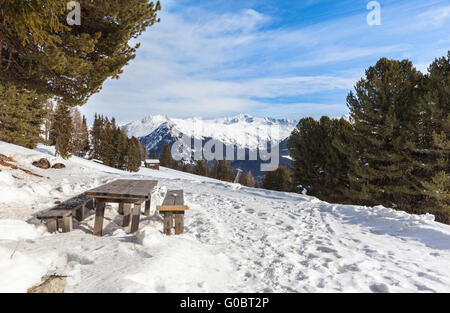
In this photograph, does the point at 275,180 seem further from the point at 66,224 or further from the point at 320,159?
the point at 66,224

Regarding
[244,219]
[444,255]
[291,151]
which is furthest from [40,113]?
[444,255]

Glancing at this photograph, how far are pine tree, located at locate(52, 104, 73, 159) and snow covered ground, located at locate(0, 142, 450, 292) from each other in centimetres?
3119

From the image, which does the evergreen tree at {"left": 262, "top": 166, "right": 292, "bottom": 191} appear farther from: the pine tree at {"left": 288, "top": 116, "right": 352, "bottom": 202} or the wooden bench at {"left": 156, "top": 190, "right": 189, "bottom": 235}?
the wooden bench at {"left": 156, "top": 190, "right": 189, "bottom": 235}

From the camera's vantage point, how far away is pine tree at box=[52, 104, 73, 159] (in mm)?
32688

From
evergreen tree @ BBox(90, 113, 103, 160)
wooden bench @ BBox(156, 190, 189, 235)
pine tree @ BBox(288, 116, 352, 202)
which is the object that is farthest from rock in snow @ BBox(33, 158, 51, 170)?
evergreen tree @ BBox(90, 113, 103, 160)

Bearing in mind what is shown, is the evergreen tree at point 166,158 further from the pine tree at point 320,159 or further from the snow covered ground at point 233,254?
the snow covered ground at point 233,254

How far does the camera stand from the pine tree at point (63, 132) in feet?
107

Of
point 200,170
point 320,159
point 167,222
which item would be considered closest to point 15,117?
point 167,222

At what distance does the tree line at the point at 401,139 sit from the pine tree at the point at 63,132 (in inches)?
1352

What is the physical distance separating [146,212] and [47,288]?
4040 millimetres

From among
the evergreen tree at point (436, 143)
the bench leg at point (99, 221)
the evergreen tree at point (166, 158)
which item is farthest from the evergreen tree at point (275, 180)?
the evergreen tree at point (166, 158)

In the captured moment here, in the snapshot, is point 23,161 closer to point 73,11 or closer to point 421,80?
point 73,11

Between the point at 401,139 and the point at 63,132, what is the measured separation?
130 feet

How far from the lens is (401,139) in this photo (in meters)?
13.8
